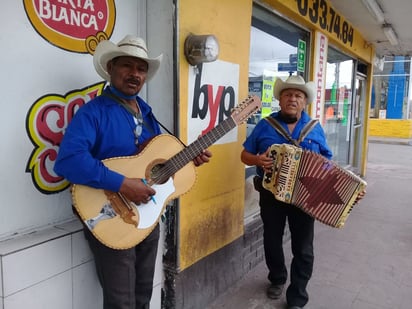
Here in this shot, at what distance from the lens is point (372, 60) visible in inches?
315

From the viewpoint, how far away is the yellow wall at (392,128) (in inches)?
709

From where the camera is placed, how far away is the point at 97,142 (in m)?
1.83

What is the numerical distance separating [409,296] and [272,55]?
2721mm

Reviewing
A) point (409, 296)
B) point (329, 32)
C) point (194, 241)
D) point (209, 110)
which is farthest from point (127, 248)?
point (329, 32)

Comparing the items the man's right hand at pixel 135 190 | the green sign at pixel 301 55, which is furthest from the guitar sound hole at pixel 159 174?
the green sign at pixel 301 55

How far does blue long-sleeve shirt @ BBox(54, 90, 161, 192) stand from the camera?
166 cm

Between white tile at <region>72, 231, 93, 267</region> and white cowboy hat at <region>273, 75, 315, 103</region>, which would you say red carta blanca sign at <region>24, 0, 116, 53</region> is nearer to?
white tile at <region>72, 231, 93, 267</region>

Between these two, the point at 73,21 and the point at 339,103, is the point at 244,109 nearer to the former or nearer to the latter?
the point at 73,21

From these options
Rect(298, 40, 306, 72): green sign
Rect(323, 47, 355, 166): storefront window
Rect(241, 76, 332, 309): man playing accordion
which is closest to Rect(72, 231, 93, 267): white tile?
Rect(241, 76, 332, 309): man playing accordion

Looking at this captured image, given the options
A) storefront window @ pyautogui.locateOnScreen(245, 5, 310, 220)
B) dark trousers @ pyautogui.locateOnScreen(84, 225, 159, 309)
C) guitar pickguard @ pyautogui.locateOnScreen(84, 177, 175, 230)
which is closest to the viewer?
guitar pickguard @ pyautogui.locateOnScreen(84, 177, 175, 230)

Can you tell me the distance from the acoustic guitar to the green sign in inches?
112

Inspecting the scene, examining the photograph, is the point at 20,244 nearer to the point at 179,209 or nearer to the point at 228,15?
the point at 179,209

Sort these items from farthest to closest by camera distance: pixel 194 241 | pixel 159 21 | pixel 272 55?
pixel 272 55 → pixel 194 241 → pixel 159 21

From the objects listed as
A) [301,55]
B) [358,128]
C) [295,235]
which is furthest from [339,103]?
[295,235]
